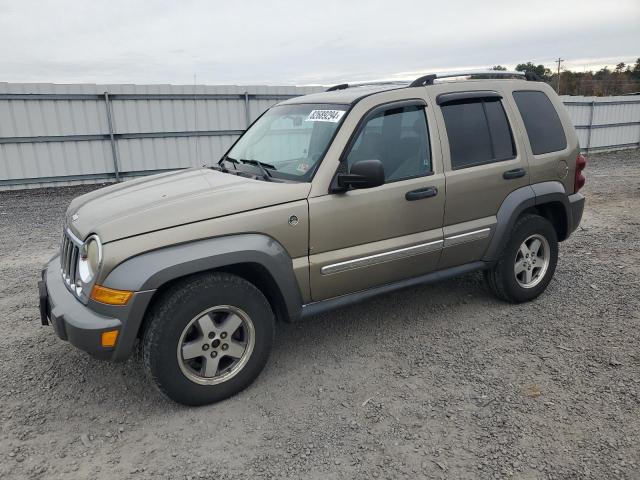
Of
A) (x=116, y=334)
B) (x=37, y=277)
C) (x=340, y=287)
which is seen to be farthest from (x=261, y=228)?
(x=37, y=277)

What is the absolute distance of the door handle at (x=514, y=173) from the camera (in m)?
4.24

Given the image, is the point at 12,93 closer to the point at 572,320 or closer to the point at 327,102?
the point at 327,102

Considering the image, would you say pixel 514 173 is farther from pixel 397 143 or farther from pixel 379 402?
pixel 379 402

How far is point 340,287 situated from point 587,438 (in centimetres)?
172

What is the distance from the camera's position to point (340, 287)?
3.57m

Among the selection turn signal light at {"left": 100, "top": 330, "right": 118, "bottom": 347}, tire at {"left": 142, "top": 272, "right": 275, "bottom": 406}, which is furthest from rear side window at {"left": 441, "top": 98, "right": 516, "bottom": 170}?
turn signal light at {"left": 100, "top": 330, "right": 118, "bottom": 347}

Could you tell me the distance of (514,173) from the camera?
4.28m

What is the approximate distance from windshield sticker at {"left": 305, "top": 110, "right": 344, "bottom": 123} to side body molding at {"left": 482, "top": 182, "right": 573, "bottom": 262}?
1.63m

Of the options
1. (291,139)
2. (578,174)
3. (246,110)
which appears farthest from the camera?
(246,110)

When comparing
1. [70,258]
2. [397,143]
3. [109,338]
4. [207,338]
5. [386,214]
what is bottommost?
[207,338]

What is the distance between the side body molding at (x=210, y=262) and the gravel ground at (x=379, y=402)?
0.71 m

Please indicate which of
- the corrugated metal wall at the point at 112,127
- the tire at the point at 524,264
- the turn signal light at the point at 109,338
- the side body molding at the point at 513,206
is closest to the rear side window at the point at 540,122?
the side body molding at the point at 513,206

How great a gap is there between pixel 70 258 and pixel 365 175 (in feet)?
6.52

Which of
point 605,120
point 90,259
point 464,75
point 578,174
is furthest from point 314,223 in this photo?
point 605,120
